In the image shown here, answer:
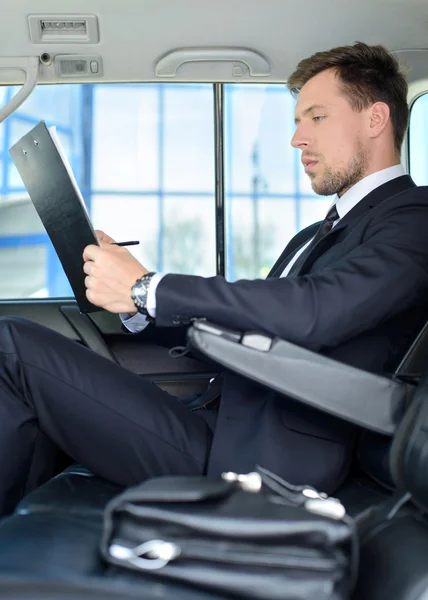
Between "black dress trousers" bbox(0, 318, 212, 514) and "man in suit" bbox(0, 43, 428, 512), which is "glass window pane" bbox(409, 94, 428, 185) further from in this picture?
"black dress trousers" bbox(0, 318, 212, 514)

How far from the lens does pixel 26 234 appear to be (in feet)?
8.68

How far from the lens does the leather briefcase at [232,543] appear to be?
0.77 meters

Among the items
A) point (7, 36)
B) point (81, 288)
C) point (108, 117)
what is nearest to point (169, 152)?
point (108, 117)

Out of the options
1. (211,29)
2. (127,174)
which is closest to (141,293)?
(211,29)

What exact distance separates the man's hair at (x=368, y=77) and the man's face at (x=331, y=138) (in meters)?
0.02

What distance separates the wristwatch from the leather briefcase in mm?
414

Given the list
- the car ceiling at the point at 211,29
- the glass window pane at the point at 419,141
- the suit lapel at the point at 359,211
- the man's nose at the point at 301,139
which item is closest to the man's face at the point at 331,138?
the man's nose at the point at 301,139

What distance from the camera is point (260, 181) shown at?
263 centimetres

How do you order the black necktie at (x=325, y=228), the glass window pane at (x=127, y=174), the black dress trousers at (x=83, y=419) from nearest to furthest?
the black dress trousers at (x=83, y=419), the black necktie at (x=325, y=228), the glass window pane at (x=127, y=174)

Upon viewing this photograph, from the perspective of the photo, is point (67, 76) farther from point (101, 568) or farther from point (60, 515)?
point (101, 568)

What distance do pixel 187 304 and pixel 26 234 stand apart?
64.6 inches

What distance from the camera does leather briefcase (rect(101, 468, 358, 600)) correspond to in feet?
2.54

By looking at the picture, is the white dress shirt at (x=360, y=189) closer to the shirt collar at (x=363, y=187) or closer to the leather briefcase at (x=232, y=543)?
the shirt collar at (x=363, y=187)

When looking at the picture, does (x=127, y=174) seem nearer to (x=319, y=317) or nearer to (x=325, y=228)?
(x=325, y=228)
